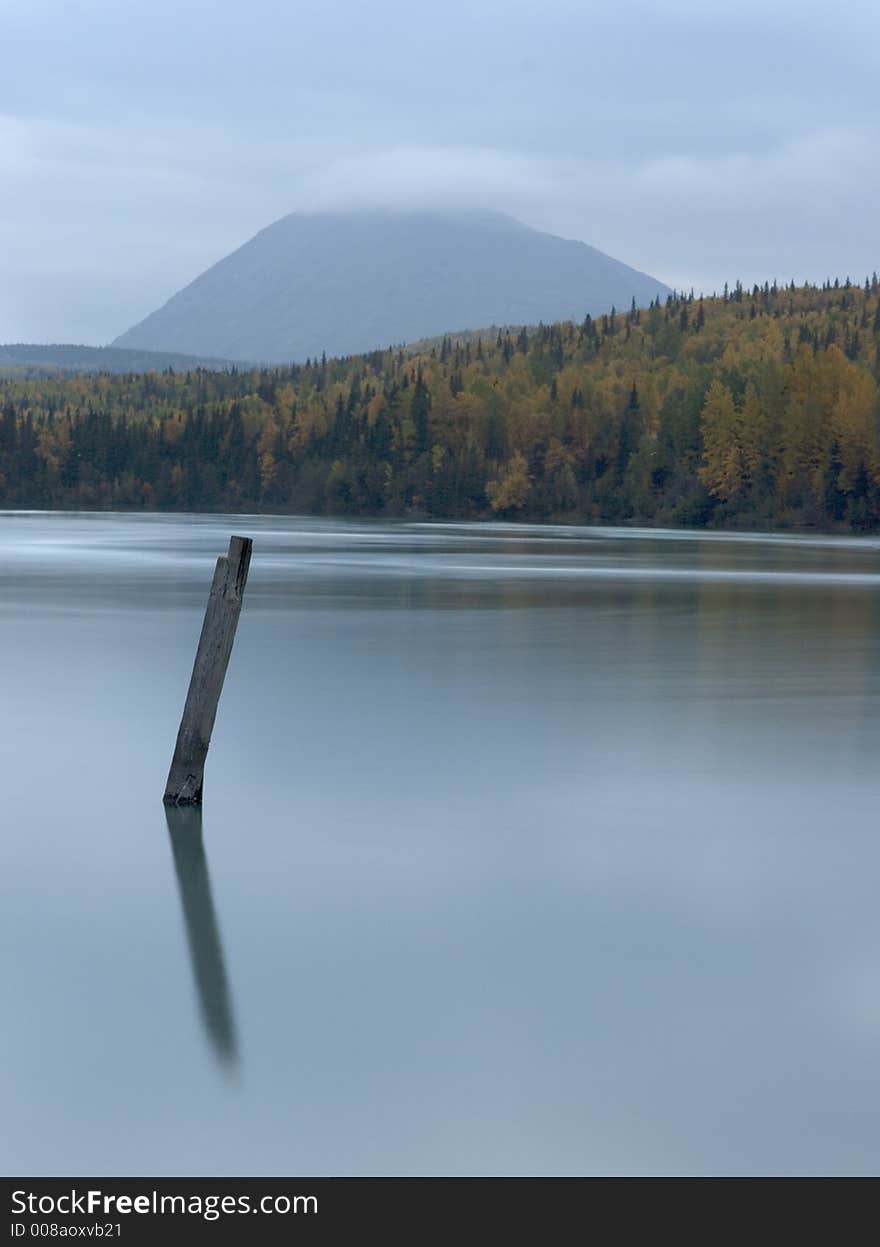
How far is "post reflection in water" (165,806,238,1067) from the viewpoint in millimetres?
7602

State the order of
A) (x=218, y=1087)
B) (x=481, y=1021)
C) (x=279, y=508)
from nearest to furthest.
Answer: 1. (x=218, y=1087)
2. (x=481, y=1021)
3. (x=279, y=508)

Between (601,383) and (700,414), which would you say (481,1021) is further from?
(601,383)

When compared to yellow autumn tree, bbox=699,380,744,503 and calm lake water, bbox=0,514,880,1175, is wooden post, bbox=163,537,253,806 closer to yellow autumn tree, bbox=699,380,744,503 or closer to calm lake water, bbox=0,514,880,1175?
calm lake water, bbox=0,514,880,1175

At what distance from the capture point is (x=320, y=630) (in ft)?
88.6

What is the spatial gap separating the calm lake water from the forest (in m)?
89.3

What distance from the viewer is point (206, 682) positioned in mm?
12469

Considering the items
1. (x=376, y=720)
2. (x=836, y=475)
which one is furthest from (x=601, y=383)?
(x=376, y=720)

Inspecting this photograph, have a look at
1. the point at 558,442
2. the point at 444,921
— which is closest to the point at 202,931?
the point at 444,921

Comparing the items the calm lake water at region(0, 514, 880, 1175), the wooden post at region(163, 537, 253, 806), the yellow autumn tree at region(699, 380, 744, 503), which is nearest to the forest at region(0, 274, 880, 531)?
the yellow autumn tree at region(699, 380, 744, 503)

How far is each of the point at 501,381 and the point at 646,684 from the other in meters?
147

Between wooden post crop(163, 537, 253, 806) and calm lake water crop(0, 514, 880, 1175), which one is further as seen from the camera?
wooden post crop(163, 537, 253, 806)

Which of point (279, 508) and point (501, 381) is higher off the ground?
point (501, 381)

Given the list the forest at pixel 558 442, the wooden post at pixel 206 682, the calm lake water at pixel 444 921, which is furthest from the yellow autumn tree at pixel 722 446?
the wooden post at pixel 206 682

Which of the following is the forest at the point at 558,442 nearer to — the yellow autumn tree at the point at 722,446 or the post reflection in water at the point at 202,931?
the yellow autumn tree at the point at 722,446
